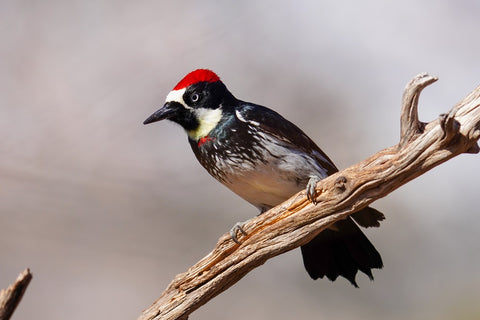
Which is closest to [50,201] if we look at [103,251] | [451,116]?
[103,251]

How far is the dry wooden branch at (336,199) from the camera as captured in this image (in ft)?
8.27

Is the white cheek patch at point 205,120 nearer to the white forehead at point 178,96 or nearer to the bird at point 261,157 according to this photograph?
the bird at point 261,157

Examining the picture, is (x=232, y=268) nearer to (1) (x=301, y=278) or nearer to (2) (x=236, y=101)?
(2) (x=236, y=101)

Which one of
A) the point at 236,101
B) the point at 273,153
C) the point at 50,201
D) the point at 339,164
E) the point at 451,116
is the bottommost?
the point at 451,116

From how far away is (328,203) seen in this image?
9.50 feet

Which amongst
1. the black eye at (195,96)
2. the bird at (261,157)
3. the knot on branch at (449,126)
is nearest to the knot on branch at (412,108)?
the knot on branch at (449,126)

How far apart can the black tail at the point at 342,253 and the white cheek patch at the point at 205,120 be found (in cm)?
92

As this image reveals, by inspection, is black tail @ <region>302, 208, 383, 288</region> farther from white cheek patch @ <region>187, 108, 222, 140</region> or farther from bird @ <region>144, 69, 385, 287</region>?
white cheek patch @ <region>187, 108, 222, 140</region>

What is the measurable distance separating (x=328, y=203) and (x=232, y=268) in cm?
59

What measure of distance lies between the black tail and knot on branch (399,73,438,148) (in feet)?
3.41

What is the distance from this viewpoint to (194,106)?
3684 mm

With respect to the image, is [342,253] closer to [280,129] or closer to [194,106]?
[280,129]

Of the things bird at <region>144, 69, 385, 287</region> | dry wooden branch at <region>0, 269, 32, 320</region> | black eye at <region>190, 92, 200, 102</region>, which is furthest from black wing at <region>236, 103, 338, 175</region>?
dry wooden branch at <region>0, 269, 32, 320</region>

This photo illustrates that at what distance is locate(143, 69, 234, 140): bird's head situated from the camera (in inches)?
144
